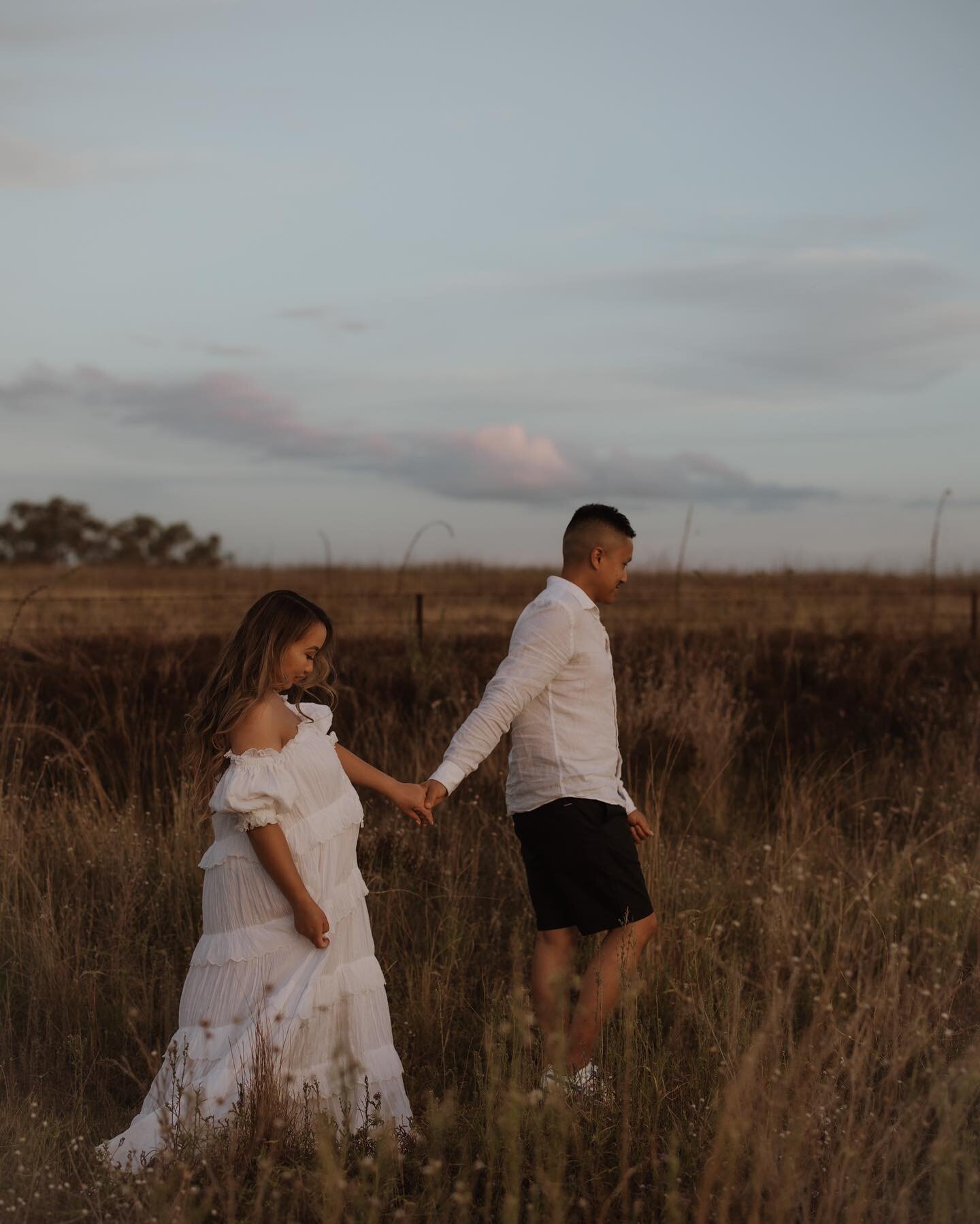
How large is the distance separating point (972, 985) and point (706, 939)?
3.08ft

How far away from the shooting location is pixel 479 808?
6.49 m

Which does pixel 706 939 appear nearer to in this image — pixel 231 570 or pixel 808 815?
pixel 808 815

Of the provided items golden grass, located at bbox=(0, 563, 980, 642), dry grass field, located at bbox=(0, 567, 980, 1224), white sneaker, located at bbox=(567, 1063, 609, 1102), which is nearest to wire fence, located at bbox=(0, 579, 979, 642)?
golden grass, located at bbox=(0, 563, 980, 642)

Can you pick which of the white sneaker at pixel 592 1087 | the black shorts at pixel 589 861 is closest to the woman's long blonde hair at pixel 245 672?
the black shorts at pixel 589 861

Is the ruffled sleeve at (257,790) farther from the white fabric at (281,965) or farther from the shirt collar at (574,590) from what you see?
the shirt collar at (574,590)

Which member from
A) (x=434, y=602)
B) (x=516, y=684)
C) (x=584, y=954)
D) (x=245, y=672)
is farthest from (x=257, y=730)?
(x=434, y=602)

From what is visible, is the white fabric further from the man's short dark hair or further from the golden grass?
the golden grass

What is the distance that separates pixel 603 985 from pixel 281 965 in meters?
1.04

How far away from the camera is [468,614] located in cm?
1570

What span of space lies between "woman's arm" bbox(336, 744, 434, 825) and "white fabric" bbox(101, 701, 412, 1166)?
0.36 ft

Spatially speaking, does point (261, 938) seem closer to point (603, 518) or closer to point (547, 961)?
point (547, 961)

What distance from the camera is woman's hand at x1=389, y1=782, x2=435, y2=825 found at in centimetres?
384

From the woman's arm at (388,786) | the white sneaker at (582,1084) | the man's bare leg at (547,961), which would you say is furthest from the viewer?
the man's bare leg at (547,961)

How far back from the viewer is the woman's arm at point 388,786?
12.4 ft
